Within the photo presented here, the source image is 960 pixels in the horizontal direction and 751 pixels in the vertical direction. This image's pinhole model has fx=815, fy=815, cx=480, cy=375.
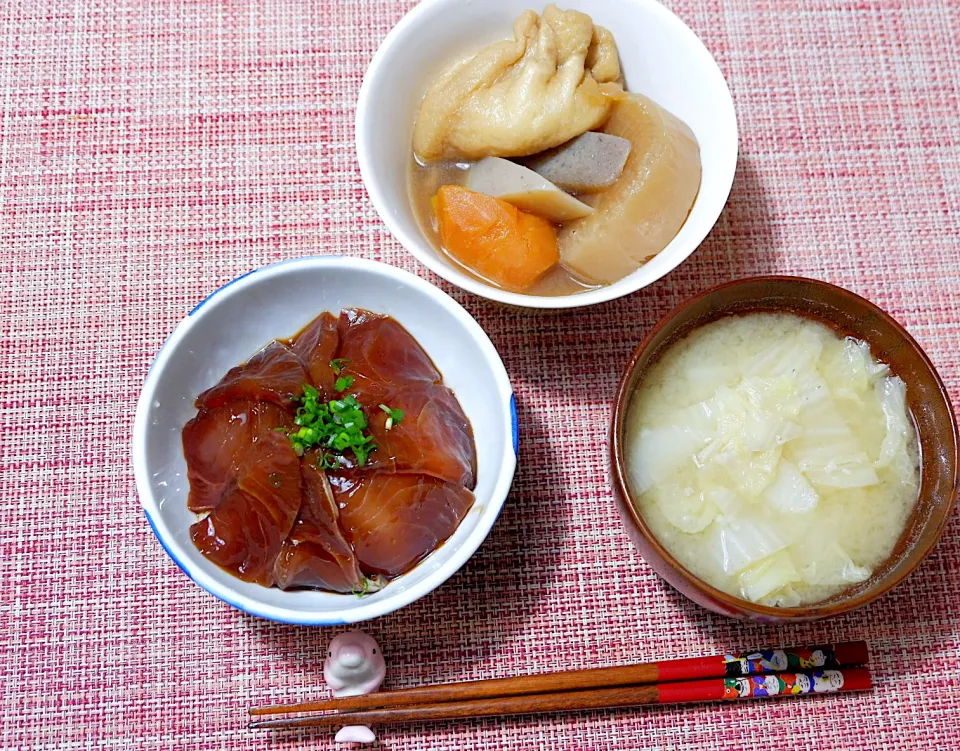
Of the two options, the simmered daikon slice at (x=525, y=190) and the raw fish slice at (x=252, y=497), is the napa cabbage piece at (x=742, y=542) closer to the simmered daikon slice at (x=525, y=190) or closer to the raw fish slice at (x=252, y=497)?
the simmered daikon slice at (x=525, y=190)

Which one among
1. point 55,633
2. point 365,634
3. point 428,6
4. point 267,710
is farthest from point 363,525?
point 428,6

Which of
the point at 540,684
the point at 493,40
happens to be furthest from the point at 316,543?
the point at 493,40

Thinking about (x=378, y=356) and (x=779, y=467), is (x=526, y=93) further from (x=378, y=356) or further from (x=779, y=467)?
(x=779, y=467)

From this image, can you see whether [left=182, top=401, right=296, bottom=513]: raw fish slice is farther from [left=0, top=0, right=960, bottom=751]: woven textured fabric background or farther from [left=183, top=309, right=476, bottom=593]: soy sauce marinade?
[left=0, top=0, right=960, bottom=751]: woven textured fabric background

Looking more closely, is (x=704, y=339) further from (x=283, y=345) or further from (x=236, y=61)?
(x=236, y=61)

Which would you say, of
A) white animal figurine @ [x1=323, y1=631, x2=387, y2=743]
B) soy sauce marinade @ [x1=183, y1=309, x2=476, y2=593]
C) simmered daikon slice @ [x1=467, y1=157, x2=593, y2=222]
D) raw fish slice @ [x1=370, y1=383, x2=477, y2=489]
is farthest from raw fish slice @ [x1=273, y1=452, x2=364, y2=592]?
simmered daikon slice @ [x1=467, y1=157, x2=593, y2=222]

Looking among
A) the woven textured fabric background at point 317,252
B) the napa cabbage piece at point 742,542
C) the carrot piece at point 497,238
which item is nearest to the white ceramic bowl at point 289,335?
the carrot piece at point 497,238
